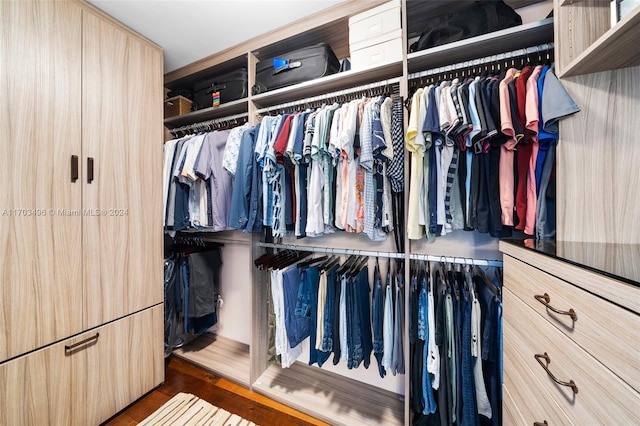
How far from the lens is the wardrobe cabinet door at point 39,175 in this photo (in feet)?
3.22

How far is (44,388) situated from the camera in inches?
42.1

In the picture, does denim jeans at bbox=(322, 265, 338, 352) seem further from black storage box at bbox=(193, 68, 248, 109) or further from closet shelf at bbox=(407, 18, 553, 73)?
black storage box at bbox=(193, 68, 248, 109)

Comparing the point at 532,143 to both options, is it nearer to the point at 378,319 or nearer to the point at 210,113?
the point at 378,319

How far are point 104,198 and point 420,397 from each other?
2077mm

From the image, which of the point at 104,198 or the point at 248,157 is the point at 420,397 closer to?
the point at 248,157

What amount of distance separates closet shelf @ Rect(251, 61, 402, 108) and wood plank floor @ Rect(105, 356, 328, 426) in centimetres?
206

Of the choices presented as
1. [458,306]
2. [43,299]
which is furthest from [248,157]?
[458,306]

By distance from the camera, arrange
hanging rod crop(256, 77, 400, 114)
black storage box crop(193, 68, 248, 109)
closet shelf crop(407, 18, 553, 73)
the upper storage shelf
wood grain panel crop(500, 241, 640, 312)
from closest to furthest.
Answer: wood grain panel crop(500, 241, 640, 312) → the upper storage shelf → closet shelf crop(407, 18, 553, 73) → hanging rod crop(256, 77, 400, 114) → black storage box crop(193, 68, 248, 109)

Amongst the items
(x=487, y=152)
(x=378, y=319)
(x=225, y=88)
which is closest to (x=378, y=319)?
(x=378, y=319)

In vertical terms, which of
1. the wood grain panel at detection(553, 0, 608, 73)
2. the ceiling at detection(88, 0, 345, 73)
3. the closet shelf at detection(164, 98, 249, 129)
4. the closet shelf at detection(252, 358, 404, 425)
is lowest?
the closet shelf at detection(252, 358, 404, 425)

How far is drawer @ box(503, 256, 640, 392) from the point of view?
0.36 m

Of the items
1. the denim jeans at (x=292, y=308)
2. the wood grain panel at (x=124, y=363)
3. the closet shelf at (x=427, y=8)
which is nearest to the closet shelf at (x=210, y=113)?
the closet shelf at (x=427, y=8)

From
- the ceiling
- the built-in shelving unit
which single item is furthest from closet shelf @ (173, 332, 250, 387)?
the ceiling

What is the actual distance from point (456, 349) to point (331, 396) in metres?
0.90
